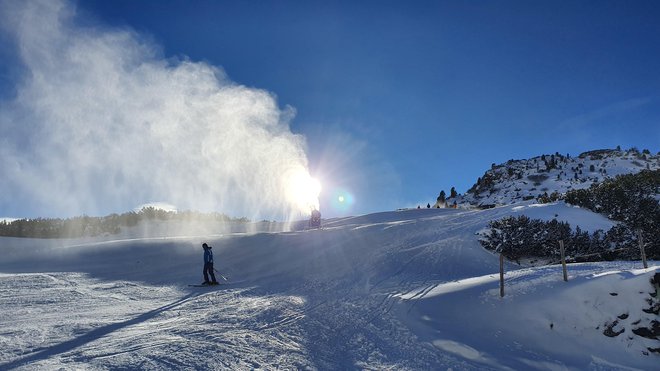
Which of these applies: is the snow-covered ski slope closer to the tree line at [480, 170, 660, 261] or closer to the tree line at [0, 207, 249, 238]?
the tree line at [480, 170, 660, 261]

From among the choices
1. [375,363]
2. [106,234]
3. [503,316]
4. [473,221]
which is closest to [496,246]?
[473,221]

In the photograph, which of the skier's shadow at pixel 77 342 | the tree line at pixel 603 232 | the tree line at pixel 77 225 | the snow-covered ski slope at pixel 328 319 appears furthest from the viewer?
the tree line at pixel 77 225

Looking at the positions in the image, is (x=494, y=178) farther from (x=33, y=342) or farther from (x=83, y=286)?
(x=33, y=342)

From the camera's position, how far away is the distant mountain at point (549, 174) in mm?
59406

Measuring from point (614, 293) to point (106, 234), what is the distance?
37.1 meters

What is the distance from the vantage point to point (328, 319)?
10.6 meters

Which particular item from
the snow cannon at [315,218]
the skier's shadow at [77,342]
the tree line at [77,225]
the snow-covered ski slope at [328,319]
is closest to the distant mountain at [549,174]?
the snow cannon at [315,218]

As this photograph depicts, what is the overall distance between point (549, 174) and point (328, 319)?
66.6 meters

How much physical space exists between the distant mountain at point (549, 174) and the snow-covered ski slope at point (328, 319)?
4514 cm

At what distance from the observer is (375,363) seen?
7664 mm

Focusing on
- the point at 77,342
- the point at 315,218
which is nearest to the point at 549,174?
the point at 315,218

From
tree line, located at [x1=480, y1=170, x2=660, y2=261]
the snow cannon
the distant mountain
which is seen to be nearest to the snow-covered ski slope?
tree line, located at [x1=480, y1=170, x2=660, y2=261]

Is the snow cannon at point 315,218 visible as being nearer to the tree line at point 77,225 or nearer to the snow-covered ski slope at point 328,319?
the snow-covered ski slope at point 328,319

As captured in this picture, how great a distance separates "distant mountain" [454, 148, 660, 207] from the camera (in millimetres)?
59406
